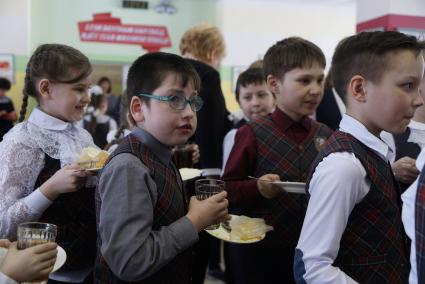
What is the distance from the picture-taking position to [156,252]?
1.28 metres

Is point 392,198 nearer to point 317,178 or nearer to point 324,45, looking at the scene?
point 317,178

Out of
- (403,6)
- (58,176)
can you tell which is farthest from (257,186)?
(403,6)

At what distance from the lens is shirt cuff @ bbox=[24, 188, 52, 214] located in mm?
1601

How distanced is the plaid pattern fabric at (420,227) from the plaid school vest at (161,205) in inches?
27.5

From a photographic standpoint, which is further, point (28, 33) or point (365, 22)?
point (28, 33)

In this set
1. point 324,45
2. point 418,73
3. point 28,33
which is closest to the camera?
point 418,73

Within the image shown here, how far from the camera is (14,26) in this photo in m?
8.37

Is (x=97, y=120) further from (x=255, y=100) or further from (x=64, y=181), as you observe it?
(x=64, y=181)

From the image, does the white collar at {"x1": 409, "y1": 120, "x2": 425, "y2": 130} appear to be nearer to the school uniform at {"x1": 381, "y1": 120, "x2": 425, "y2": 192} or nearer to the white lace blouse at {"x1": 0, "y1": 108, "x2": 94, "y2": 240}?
the school uniform at {"x1": 381, "y1": 120, "x2": 425, "y2": 192}

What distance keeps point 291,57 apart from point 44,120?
1.07 m

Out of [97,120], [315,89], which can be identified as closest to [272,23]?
[97,120]

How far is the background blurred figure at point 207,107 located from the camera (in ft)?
9.82

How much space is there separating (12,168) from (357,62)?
47.1 inches

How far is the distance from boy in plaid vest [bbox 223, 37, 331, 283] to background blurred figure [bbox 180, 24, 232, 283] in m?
0.88
